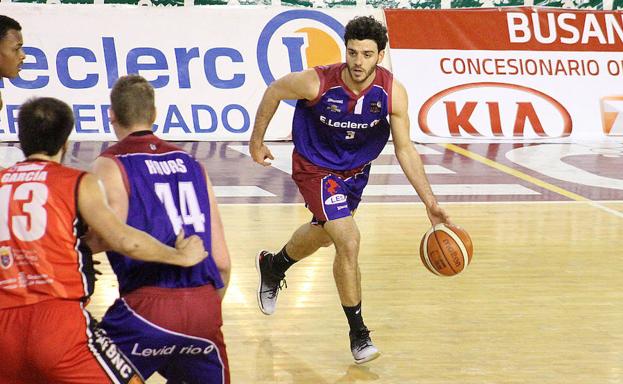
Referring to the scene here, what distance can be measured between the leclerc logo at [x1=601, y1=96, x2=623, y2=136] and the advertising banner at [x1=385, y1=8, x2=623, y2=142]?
1 centimetres

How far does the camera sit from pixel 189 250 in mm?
3848

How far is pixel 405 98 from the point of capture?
629 cm

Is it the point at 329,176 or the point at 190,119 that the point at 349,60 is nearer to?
Result: the point at 329,176

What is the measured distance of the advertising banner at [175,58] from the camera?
13.7 meters

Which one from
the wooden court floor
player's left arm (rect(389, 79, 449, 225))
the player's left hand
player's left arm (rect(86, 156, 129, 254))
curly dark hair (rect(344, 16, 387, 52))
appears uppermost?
curly dark hair (rect(344, 16, 387, 52))

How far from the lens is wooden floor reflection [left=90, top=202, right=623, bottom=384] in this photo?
5953 mm

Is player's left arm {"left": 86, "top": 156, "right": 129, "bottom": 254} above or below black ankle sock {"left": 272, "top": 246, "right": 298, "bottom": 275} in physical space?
above

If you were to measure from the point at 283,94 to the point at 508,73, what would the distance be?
892cm

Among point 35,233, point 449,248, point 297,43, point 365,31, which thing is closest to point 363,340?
point 449,248

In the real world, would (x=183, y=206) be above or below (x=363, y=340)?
above

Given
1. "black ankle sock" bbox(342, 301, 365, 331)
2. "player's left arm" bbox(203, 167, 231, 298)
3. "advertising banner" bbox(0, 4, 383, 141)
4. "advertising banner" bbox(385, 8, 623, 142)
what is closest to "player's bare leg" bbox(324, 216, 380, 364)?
"black ankle sock" bbox(342, 301, 365, 331)

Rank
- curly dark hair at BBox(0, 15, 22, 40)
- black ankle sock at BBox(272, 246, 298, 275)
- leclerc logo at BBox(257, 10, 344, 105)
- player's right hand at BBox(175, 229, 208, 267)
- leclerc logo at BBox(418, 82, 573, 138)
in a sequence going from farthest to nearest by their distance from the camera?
leclerc logo at BBox(418, 82, 573, 138) < leclerc logo at BBox(257, 10, 344, 105) < black ankle sock at BBox(272, 246, 298, 275) < curly dark hair at BBox(0, 15, 22, 40) < player's right hand at BBox(175, 229, 208, 267)

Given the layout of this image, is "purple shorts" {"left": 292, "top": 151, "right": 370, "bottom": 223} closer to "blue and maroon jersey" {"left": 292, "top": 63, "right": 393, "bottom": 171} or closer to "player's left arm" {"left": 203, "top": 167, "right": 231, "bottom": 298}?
"blue and maroon jersey" {"left": 292, "top": 63, "right": 393, "bottom": 171}

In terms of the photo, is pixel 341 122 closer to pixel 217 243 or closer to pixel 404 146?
pixel 404 146
